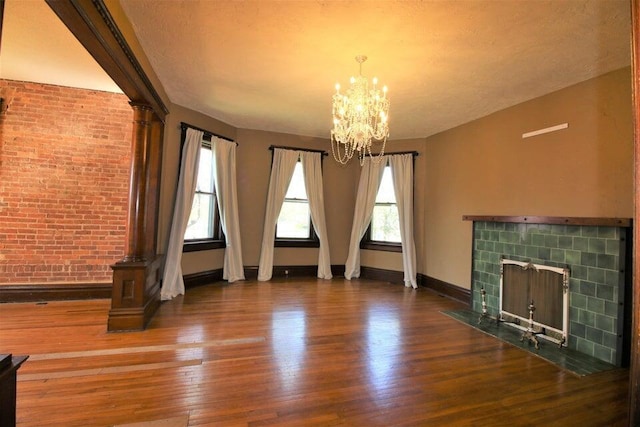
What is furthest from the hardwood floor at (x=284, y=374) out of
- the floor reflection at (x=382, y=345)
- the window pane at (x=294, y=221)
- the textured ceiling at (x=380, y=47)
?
the textured ceiling at (x=380, y=47)

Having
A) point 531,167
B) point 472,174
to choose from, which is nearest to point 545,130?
point 531,167

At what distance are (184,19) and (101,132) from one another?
254 centimetres

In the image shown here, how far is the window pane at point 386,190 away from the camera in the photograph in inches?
232

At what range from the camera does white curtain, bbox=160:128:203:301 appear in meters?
4.24

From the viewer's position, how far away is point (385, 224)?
19.6 feet

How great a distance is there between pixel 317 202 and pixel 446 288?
2.74m

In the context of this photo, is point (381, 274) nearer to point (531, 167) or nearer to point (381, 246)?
point (381, 246)

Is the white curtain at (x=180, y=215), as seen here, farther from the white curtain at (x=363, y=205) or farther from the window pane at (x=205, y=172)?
the white curtain at (x=363, y=205)

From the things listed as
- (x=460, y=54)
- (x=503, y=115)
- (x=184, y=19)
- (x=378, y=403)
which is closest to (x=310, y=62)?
(x=184, y=19)

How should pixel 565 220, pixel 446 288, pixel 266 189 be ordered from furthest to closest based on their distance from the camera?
pixel 266 189 < pixel 446 288 < pixel 565 220

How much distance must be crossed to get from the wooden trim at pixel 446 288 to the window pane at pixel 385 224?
2.84ft

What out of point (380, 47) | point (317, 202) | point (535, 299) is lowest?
point (535, 299)

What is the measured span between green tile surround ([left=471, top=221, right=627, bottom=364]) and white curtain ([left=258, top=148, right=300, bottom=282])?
12.2ft

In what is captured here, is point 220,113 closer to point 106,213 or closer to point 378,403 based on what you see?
point 106,213
